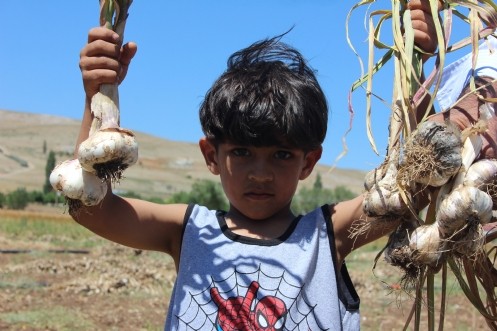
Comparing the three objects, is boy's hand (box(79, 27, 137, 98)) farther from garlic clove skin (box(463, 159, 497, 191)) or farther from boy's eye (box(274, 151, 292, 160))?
garlic clove skin (box(463, 159, 497, 191))

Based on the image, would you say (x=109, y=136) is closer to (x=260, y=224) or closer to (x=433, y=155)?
(x=260, y=224)

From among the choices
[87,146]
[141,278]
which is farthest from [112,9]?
[141,278]

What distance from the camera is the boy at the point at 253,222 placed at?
165 centimetres

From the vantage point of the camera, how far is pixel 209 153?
189cm

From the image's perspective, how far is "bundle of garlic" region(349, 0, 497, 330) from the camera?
133cm

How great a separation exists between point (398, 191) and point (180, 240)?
62 centimetres

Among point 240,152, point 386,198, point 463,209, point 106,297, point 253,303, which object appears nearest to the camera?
point 463,209

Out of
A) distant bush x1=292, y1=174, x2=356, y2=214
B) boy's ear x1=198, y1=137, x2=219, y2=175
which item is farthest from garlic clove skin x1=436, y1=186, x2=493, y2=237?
distant bush x1=292, y1=174, x2=356, y2=214

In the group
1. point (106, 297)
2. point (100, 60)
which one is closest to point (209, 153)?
point (100, 60)

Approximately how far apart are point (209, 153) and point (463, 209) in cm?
76

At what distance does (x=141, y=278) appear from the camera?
1013 cm

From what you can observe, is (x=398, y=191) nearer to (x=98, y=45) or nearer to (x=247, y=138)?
(x=247, y=138)

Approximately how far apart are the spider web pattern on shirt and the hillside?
4854 cm

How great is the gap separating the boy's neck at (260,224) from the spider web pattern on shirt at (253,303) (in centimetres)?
11
